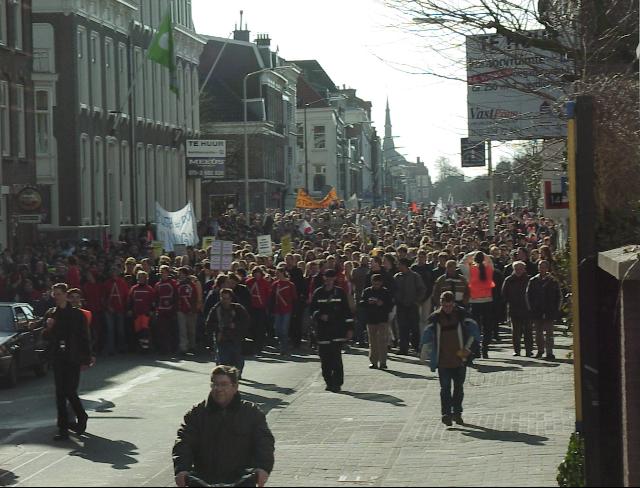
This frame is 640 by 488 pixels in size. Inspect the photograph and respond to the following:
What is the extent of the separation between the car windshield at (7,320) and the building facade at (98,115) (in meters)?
23.9

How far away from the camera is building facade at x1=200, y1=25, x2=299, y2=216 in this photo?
295 ft

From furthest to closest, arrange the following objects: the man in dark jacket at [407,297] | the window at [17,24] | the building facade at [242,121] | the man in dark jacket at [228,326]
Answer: the building facade at [242,121] → the window at [17,24] → the man in dark jacket at [407,297] → the man in dark jacket at [228,326]

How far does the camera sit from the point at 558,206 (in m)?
17.4

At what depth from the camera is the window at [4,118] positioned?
4106cm

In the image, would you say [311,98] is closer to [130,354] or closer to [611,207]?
[130,354]

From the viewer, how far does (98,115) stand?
53.7 metres

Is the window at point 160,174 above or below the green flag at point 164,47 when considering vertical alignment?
below

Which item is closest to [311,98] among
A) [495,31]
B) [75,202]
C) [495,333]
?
[75,202]

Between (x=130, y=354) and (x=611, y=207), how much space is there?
53.0 feet

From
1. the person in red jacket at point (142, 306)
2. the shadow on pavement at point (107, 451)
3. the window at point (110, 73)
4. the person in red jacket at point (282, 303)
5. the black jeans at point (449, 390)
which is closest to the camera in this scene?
the shadow on pavement at point (107, 451)

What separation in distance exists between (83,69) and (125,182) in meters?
6.66

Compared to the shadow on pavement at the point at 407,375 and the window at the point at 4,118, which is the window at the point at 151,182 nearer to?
the window at the point at 4,118

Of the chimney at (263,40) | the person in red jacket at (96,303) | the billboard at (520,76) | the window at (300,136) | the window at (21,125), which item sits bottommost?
the person in red jacket at (96,303)

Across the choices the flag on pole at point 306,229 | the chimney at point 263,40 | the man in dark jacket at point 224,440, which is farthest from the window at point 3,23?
the chimney at point 263,40
